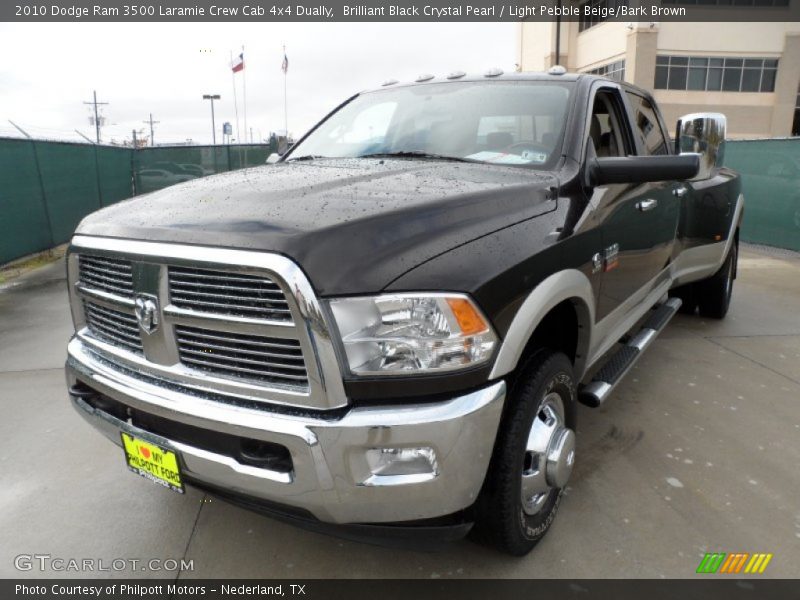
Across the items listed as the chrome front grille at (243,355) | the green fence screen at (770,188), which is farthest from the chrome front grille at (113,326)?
the green fence screen at (770,188)

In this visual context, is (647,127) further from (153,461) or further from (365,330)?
(153,461)

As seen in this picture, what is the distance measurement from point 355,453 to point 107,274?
1.16 meters

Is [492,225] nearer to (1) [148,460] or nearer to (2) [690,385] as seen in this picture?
(1) [148,460]

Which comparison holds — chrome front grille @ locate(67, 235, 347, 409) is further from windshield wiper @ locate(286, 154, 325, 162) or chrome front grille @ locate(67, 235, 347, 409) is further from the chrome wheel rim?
windshield wiper @ locate(286, 154, 325, 162)

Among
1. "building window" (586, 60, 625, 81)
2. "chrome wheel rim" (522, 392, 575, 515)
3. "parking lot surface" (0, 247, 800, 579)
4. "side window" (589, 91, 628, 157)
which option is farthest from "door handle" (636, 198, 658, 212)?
"building window" (586, 60, 625, 81)

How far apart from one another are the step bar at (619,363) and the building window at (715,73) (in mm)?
35142

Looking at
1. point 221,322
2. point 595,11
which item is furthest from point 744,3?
point 221,322

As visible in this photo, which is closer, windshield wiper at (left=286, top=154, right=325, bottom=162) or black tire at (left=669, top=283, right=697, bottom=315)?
windshield wiper at (left=286, top=154, right=325, bottom=162)

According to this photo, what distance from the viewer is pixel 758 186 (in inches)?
404

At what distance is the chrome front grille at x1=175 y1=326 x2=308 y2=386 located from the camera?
1.82 meters

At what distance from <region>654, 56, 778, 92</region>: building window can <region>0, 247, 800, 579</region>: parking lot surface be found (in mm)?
35312

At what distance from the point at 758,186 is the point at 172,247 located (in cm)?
1078

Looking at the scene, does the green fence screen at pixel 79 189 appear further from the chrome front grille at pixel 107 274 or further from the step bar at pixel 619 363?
the chrome front grille at pixel 107 274

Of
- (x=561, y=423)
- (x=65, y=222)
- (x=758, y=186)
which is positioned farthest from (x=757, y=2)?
(x=561, y=423)
